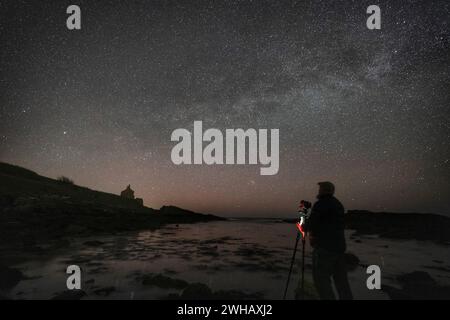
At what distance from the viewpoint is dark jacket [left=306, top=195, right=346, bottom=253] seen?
606 cm

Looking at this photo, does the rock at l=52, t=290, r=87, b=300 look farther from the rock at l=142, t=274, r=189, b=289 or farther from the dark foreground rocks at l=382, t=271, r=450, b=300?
the dark foreground rocks at l=382, t=271, r=450, b=300

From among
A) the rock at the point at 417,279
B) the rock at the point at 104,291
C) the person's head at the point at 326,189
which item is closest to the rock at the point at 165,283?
the rock at the point at 104,291

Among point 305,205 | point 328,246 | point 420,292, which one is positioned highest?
point 305,205

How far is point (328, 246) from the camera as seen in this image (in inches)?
238

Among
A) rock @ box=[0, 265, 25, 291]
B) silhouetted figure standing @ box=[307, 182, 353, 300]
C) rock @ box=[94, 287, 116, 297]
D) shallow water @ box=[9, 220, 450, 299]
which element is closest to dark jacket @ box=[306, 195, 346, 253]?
silhouetted figure standing @ box=[307, 182, 353, 300]

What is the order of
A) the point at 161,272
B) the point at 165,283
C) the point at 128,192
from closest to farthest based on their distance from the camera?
the point at 165,283, the point at 161,272, the point at 128,192

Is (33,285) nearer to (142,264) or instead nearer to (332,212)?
(142,264)

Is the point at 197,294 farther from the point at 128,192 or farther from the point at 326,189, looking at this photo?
the point at 128,192

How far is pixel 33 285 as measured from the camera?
8.72 metres

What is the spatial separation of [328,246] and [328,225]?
19.1 inches

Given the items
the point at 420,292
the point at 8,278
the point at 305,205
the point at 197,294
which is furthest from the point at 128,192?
the point at 305,205

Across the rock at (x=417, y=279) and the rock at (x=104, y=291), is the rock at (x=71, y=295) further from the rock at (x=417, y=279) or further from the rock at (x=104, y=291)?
the rock at (x=417, y=279)
